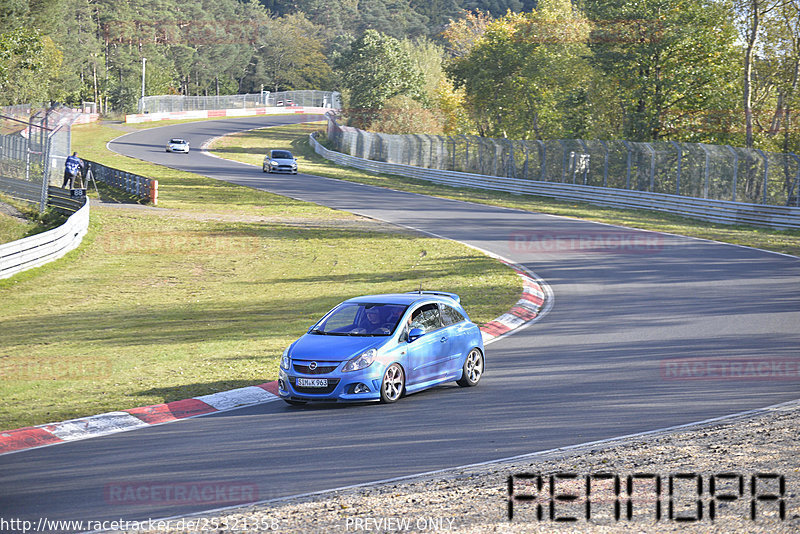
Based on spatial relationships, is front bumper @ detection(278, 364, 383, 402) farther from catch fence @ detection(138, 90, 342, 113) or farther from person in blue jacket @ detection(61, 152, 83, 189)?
catch fence @ detection(138, 90, 342, 113)

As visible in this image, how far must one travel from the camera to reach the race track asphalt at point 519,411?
8.18 meters

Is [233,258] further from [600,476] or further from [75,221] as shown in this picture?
[600,476]

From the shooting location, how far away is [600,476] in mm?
7598

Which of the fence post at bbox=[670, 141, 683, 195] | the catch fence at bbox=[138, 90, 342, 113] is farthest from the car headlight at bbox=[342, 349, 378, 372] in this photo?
the catch fence at bbox=[138, 90, 342, 113]

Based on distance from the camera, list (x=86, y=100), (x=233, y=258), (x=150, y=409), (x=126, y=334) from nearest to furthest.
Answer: (x=150, y=409) < (x=126, y=334) < (x=233, y=258) < (x=86, y=100)

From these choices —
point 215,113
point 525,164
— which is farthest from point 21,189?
point 215,113

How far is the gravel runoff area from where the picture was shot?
6.52m

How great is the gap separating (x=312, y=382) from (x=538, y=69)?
178 feet

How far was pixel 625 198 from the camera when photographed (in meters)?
39.1

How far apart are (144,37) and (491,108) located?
79040 millimetres

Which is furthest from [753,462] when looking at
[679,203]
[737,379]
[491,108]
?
[491,108]

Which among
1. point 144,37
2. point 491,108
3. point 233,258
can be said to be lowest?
point 233,258

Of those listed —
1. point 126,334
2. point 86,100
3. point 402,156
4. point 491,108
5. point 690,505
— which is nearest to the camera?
point 690,505

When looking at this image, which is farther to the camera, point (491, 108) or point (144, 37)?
point (144, 37)
